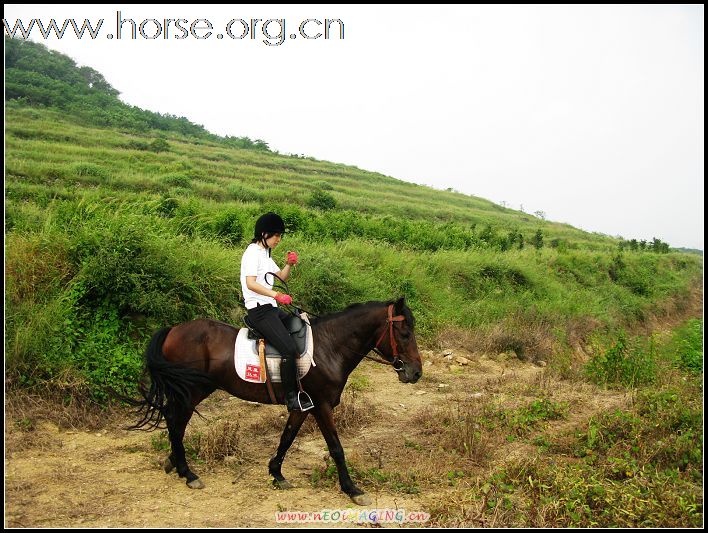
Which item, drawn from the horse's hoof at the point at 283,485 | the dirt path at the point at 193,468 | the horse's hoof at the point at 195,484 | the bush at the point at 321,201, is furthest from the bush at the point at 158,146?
the horse's hoof at the point at 283,485

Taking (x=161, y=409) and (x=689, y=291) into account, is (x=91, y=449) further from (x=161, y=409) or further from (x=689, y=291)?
(x=689, y=291)

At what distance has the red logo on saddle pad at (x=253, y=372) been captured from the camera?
5.59m

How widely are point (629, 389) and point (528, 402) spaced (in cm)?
192

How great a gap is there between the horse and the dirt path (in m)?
0.29

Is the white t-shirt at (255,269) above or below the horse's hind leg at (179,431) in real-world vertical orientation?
above

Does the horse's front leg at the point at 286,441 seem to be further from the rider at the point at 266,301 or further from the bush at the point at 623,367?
the bush at the point at 623,367

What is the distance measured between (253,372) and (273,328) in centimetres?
55

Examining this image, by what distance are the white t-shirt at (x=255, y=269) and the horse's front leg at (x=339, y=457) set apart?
4.08 ft

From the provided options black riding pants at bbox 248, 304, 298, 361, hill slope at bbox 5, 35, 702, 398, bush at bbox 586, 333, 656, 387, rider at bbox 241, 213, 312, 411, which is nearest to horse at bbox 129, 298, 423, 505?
rider at bbox 241, 213, 312, 411

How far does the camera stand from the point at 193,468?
5.96 metres

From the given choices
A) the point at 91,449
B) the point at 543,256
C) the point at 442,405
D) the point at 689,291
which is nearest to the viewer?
the point at 91,449

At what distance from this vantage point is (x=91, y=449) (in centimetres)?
635

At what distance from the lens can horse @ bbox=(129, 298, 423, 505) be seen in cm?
559

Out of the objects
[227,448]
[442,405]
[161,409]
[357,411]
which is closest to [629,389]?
[442,405]
